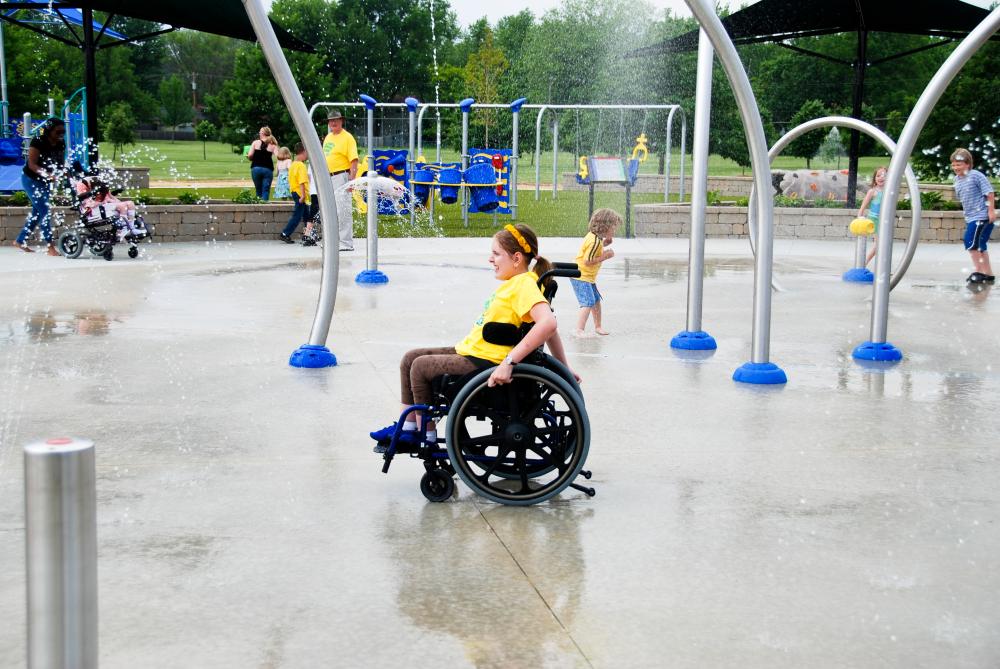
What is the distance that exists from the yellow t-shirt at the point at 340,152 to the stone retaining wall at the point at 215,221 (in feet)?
8.59

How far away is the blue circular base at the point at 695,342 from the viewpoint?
8.93 metres

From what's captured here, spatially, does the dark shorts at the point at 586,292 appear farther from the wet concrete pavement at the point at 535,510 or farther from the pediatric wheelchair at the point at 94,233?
the pediatric wheelchair at the point at 94,233

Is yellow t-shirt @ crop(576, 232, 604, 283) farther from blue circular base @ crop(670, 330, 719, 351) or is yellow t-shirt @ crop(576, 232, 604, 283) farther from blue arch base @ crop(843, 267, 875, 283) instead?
blue arch base @ crop(843, 267, 875, 283)

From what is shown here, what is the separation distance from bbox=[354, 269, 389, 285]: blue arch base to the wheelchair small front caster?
766 cm

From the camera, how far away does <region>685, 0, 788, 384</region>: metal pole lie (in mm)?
7402

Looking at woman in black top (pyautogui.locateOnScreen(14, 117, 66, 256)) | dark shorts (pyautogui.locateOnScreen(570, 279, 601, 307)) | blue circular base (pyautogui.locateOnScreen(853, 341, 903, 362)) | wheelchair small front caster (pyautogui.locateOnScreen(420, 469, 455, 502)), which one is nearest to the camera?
wheelchair small front caster (pyautogui.locateOnScreen(420, 469, 455, 502))

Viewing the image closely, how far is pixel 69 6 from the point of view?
55.4 ft

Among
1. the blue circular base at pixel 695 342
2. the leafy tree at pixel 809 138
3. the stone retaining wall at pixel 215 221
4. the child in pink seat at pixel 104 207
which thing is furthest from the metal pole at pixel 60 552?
the leafy tree at pixel 809 138

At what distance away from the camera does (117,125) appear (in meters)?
59.1

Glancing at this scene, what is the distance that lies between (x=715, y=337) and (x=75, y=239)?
831cm

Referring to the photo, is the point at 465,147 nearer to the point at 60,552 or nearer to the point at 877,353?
the point at 877,353

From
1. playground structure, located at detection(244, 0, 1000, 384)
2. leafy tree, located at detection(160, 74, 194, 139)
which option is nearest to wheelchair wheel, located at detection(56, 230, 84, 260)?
playground structure, located at detection(244, 0, 1000, 384)

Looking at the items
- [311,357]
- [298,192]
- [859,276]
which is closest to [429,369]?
[311,357]

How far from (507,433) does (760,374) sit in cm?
323
